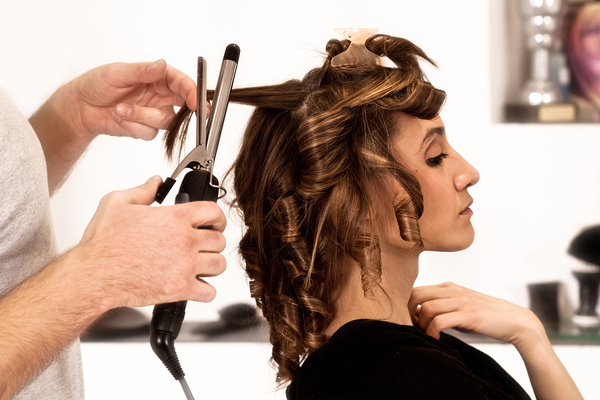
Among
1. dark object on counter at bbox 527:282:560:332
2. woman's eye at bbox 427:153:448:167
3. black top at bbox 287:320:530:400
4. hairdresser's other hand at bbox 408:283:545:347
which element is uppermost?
woman's eye at bbox 427:153:448:167

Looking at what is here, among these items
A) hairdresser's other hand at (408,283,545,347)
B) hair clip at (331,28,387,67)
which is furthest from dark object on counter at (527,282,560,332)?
hair clip at (331,28,387,67)

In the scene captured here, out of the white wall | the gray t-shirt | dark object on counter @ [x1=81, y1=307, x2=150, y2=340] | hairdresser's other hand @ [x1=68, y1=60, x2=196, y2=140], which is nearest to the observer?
the gray t-shirt

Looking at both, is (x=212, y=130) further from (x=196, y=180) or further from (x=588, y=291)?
(x=588, y=291)

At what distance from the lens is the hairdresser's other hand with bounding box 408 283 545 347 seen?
987 millimetres

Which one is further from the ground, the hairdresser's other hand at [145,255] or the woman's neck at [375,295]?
the hairdresser's other hand at [145,255]

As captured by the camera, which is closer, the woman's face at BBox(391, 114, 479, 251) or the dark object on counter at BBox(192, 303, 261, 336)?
the woman's face at BBox(391, 114, 479, 251)

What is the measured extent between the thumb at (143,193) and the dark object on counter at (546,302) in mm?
1031

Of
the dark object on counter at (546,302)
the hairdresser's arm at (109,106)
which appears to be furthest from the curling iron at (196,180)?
the dark object on counter at (546,302)

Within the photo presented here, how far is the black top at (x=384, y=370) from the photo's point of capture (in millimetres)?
709

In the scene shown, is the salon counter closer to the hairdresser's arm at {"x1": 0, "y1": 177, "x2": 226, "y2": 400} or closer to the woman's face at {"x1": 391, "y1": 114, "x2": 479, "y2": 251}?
the woman's face at {"x1": 391, "y1": 114, "x2": 479, "y2": 251}

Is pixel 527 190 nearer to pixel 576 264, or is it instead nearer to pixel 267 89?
pixel 576 264

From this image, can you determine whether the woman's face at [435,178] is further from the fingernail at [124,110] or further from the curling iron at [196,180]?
the fingernail at [124,110]

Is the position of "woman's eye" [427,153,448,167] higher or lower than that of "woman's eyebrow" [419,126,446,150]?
lower

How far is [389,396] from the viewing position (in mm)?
704
